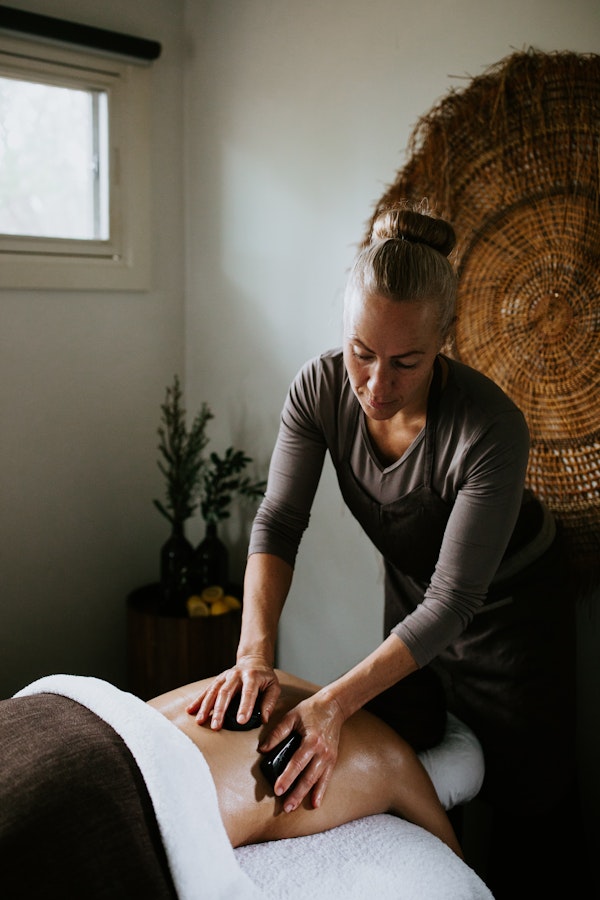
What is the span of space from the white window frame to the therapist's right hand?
151 cm

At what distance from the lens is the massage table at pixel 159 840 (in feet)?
3.26

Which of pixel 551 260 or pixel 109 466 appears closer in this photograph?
pixel 551 260

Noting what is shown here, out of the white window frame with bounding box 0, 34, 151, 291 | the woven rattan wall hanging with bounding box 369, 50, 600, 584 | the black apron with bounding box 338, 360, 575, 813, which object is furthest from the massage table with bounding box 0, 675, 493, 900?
the white window frame with bounding box 0, 34, 151, 291

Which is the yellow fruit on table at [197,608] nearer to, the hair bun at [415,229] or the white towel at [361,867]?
the white towel at [361,867]

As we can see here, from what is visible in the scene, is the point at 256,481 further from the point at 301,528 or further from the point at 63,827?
the point at 63,827

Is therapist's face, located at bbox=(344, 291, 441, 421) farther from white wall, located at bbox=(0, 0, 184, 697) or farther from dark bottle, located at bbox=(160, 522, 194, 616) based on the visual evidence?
white wall, located at bbox=(0, 0, 184, 697)

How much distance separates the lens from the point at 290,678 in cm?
151

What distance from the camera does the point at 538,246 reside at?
1.84m

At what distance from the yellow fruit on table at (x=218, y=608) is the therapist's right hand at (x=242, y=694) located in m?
1.02

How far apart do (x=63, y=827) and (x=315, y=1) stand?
2102 millimetres

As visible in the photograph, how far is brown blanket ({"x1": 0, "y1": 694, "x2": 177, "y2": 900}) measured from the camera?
97 centimetres

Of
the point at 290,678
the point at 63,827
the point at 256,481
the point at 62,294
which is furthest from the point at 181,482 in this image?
the point at 63,827

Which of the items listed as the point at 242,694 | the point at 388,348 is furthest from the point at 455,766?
the point at 388,348

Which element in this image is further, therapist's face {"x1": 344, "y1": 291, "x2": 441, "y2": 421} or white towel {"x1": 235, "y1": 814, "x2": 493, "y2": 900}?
therapist's face {"x1": 344, "y1": 291, "x2": 441, "y2": 421}
